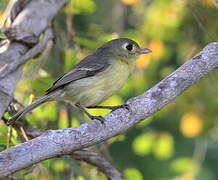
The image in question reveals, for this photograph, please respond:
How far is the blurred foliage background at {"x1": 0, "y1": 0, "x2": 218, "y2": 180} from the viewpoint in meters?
4.59

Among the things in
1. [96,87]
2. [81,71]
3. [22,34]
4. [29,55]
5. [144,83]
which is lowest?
[144,83]

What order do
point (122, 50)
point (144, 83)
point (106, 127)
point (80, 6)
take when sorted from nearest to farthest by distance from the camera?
point (106, 127) < point (122, 50) < point (80, 6) < point (144, 83)

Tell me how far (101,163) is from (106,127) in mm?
1127

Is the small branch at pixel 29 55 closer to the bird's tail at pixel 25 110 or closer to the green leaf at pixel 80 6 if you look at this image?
the bird's tail at pixel 25 110

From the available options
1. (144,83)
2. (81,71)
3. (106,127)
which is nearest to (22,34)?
(81,71)

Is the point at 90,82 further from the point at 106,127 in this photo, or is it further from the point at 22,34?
the point at 106,127

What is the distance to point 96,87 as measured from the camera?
4.21 metres

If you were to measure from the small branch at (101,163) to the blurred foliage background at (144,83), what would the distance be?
13cm

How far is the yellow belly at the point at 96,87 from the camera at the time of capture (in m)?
4.18

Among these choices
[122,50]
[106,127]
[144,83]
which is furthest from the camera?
[144,83]

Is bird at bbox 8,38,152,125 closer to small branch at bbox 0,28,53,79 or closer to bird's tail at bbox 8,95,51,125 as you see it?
bird's tail at bbox 8,95,51,125

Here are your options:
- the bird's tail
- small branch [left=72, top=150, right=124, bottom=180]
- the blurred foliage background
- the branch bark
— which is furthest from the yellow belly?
the branch bark

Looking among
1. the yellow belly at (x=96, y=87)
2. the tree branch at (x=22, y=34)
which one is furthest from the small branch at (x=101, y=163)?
the tree branch at (x=22, y=34)

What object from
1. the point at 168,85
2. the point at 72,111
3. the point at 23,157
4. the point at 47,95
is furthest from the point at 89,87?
the point at 23,157
